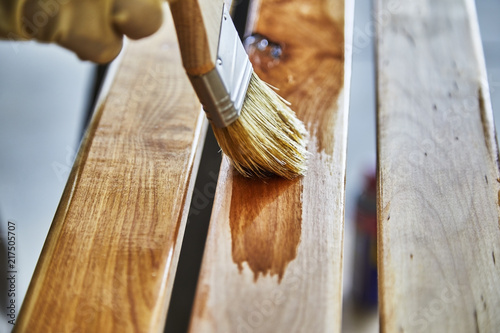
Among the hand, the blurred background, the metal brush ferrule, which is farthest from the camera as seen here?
the blurred background

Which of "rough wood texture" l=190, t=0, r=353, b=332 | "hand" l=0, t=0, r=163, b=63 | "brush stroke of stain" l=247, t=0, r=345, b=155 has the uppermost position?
"brush stroke of stain" l=247, t=0, r=345, b=155

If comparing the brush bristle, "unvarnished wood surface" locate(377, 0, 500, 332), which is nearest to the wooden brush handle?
the brush bristle

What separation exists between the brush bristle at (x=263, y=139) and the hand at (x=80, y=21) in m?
0.26

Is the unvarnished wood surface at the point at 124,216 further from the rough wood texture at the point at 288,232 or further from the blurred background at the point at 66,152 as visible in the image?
the blurred background at the point at 66,152

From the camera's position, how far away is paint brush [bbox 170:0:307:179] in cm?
91

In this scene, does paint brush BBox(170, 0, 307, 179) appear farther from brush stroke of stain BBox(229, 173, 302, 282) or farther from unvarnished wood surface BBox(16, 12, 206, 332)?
unvarnished wood surface BBox(16, 12, 206, 332)

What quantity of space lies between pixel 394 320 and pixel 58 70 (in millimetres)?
1720

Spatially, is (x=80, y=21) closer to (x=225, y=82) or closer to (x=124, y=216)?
(x=225, y=82)

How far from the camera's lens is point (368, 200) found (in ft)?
6.26

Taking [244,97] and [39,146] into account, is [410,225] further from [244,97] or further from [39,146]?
[39,146]

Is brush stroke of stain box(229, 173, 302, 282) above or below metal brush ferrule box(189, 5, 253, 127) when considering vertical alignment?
below

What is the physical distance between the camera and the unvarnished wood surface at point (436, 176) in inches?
36.3

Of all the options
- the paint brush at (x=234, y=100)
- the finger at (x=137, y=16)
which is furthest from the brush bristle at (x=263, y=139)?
the finger at (x=137, y=16)

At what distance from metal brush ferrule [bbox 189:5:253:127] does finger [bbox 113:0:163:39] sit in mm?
116
